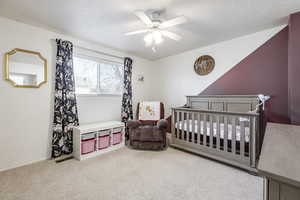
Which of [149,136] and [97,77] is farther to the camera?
[97,77]

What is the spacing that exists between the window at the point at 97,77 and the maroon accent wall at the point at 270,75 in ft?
9.03

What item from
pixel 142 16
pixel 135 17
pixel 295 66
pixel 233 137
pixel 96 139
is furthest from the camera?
pixel 96 139

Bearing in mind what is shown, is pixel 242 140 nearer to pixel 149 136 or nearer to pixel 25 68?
pixel 149 136

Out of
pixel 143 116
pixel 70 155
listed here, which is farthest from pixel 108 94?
pixel 70 155

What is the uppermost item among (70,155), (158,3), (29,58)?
(158,3)

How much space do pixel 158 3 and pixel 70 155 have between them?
2948 mm

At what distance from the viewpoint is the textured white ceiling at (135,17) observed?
177 cm

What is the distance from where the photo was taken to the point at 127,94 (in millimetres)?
3654

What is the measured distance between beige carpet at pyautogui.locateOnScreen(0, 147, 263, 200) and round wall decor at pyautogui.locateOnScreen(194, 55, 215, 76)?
6.65 ft

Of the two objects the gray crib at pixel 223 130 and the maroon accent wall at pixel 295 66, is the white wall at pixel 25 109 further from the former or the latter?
the maroon accent wall at pixel 295 66

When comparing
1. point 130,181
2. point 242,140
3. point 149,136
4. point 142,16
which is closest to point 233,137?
point 242,140

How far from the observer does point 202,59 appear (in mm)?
3408

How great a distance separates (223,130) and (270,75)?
4.39 ft

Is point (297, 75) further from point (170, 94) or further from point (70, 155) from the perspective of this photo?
point (70, 155)
